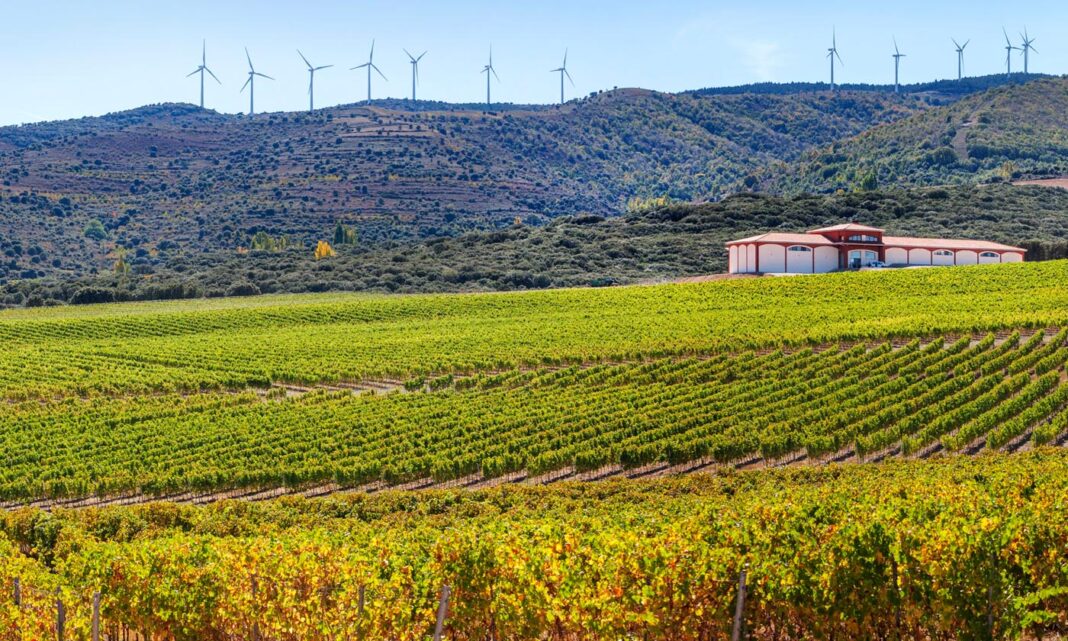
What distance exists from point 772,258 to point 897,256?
1329 cm

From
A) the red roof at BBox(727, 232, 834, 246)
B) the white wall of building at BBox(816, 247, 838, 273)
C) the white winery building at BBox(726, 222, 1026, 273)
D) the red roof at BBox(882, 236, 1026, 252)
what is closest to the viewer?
the white winery building at BBox(726, 222, 1026, 273)

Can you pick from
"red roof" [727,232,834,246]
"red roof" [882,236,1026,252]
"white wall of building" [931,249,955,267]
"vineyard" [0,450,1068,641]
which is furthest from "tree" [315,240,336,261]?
"vineyard" [0,450,1068,641]

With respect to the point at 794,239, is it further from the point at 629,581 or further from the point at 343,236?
the point at 629,581

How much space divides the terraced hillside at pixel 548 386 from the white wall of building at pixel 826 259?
47.4 ft

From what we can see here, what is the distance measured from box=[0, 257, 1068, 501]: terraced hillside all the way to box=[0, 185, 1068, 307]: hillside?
36300mm

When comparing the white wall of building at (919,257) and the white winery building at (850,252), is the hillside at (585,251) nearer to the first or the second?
the white winery building at (850,252)

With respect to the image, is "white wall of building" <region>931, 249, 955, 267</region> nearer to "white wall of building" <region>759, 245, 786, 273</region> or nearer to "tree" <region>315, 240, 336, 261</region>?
"white wall of building" <region>759, 245, 786, 273</region>

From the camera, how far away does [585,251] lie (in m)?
154

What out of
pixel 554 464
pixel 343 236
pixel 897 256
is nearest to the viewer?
pixel 554 464

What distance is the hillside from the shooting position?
138000 mm

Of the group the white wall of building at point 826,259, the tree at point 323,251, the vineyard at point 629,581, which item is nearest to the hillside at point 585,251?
the tree at point 323,251

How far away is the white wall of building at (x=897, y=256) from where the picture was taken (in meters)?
117

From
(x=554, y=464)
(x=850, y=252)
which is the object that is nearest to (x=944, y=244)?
(x=850, y=252)

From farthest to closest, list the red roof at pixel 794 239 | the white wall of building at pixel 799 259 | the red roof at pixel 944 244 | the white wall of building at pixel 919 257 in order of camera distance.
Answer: the white wall of building at pixel 919 257, the red roof at pixel 944 244, the red roof at pixel 794 239, the white wall of building at pixel 799 259
